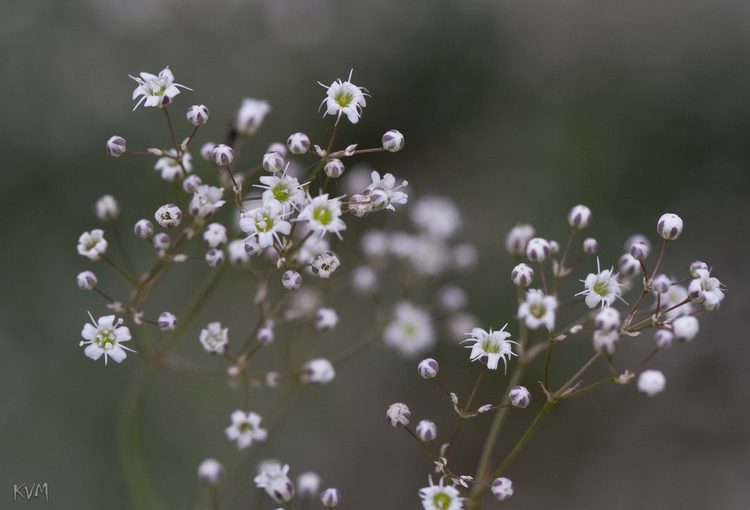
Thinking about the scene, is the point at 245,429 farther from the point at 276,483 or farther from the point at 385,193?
the point at 385,193

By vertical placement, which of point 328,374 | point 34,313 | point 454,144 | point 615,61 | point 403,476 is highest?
point 615,61

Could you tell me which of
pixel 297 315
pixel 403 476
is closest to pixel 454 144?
pixel 403 476

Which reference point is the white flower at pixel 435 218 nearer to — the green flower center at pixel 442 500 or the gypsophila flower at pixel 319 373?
the gypsophila flower at pixel 319 373

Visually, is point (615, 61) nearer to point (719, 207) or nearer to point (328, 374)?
point (719, 207)

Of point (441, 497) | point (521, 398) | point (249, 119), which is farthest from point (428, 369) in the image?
point (249, 119)

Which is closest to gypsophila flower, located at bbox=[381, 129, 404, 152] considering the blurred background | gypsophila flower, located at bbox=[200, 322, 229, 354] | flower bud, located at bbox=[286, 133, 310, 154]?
flower bud, located at bbox=[286, 133, 310, 154]

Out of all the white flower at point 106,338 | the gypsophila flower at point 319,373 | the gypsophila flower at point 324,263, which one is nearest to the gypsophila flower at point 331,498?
the gypsophila flower at point 319,373
